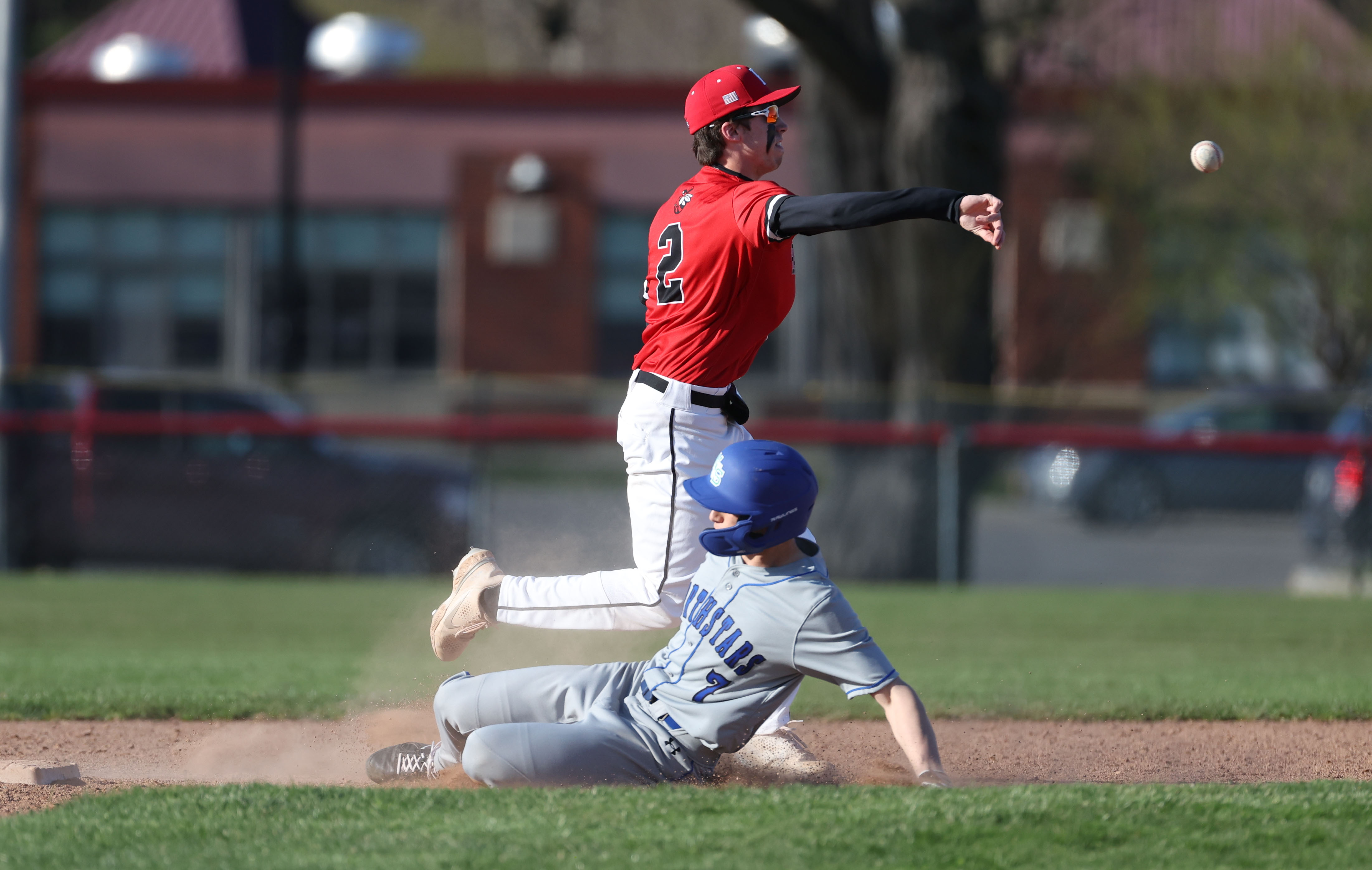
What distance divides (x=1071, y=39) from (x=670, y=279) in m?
15.7

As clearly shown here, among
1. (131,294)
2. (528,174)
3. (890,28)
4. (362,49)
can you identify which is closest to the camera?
(890,28)

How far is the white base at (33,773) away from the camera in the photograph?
15.1 ft

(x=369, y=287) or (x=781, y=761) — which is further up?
(x=369, y=287)

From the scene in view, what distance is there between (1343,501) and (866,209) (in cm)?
→ 933

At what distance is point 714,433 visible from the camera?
4703 millimetres

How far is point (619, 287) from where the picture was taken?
26844 mm

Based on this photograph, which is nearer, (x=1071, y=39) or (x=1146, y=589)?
(x=1146, y=589)

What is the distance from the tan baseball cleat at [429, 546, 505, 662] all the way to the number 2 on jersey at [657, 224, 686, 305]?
1.00 metres

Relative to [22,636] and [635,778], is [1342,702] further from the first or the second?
[22,636]

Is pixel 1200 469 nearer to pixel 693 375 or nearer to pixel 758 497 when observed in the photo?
pixel 693 375

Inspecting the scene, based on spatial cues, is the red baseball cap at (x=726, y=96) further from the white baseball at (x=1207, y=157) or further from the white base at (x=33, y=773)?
the white base at (x=33, y=773)

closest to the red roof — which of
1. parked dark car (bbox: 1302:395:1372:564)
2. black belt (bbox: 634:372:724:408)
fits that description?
parked dark car (bbox: 1302:395:1372:564)

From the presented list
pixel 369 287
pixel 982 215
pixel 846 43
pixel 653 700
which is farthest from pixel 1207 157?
pixel 369 287

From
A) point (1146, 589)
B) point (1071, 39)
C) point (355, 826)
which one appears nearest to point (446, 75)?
point (1071, 39)
